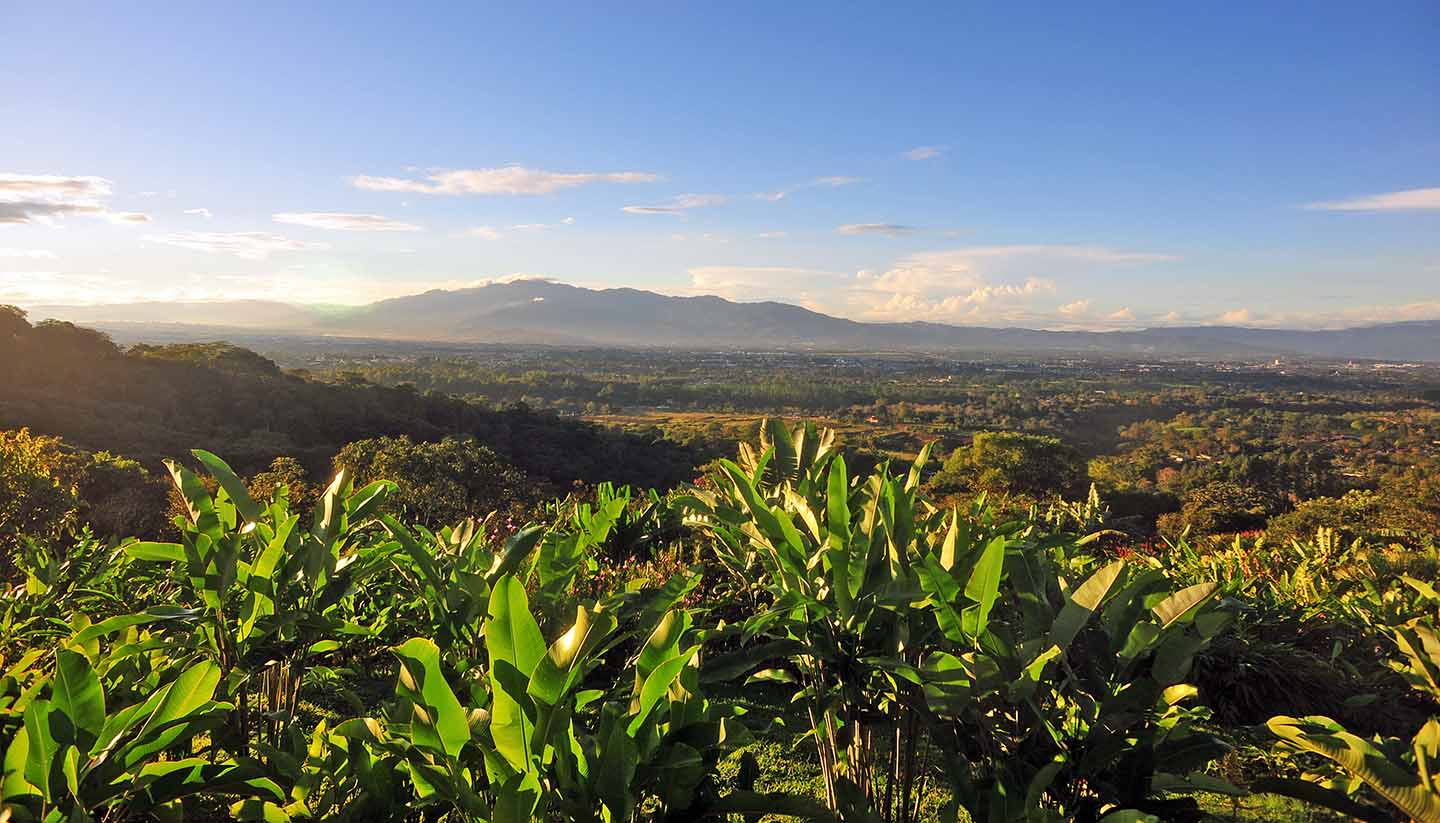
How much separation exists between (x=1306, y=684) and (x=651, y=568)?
3.92 meters

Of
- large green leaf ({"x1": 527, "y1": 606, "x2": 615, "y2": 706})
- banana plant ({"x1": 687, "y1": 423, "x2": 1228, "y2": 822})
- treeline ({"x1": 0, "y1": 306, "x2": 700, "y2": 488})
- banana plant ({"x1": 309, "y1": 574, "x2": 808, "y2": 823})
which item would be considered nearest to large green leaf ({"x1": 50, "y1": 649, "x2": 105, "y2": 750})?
banana plant ({"x1": 309, "y1": 574, "x2": 808, "y2": 823})

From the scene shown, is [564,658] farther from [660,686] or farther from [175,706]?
[175,706]

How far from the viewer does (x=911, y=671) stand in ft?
5.16

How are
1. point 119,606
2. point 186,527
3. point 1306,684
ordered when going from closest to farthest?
point 186,527, point 119,606, point 1306,684

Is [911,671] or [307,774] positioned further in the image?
[307,774]

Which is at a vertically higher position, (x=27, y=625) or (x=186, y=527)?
(x=186, y=527)

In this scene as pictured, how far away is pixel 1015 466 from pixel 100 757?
2405 cm

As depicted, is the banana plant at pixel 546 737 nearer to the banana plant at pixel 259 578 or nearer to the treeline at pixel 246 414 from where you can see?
the banana plant at pixel 259 578

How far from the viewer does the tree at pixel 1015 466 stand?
2245 centimetres

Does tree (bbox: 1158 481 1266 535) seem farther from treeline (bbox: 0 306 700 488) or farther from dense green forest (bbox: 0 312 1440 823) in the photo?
treeline (bbox: 0 306 700 488)

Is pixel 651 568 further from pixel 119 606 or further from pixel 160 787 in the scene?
pixel 160 787

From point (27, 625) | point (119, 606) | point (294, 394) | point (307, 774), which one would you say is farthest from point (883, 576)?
point (294, 394)

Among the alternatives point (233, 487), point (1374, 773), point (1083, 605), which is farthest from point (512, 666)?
point (1374, 773)

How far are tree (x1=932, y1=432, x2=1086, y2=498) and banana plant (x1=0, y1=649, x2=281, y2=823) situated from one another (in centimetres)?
2186
